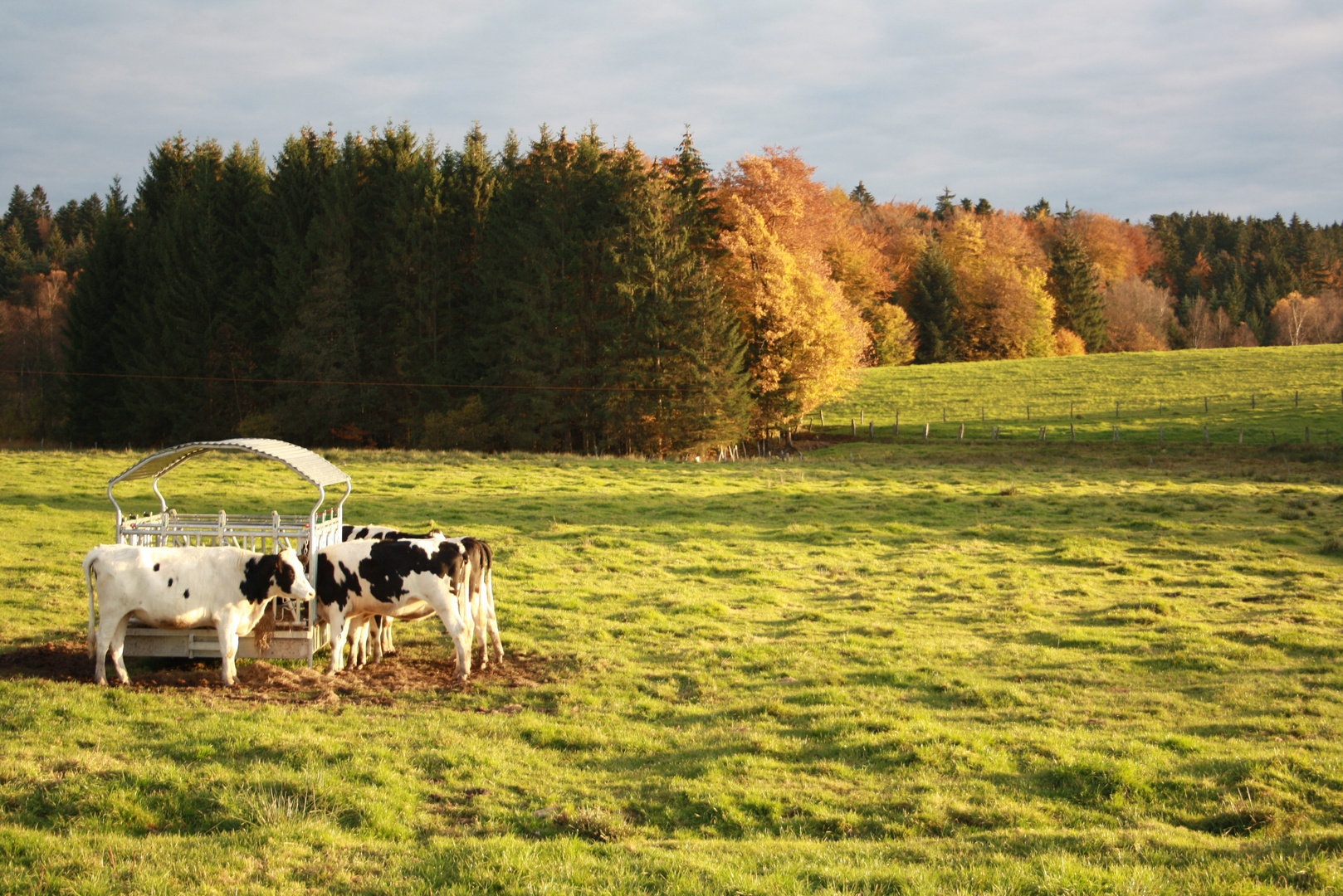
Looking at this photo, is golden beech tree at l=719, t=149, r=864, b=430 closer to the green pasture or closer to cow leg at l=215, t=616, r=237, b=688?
the green pasture

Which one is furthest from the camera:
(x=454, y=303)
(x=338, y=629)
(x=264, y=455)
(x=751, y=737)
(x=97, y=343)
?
(x=97, y=343)

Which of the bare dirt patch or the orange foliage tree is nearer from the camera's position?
the bare dirt patch

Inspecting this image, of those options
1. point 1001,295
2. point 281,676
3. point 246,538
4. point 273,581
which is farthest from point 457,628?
point 1001,295

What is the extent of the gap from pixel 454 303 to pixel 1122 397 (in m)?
38.3

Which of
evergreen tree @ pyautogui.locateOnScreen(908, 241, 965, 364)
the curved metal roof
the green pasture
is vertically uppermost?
evergreen tree @ pyautogui.locateOnScreen(908, 241, 965, 364)

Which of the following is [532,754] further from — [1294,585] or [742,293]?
[742,293]

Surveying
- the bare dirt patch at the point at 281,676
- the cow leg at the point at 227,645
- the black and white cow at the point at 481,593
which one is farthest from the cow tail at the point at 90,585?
the black and white cow at the point at 481,593

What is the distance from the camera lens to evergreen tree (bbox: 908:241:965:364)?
259ft

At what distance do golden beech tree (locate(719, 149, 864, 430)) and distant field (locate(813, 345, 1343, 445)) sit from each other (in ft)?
19.8

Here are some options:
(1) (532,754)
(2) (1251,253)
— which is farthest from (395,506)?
(2) (1251,253)

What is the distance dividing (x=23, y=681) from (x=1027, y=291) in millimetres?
78346

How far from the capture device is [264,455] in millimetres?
12180

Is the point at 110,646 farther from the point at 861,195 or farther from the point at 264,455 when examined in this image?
the point at 861,195

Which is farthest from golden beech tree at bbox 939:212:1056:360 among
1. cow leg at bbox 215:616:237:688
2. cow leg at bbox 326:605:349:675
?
cow leg at bbox 215:616:237:688
